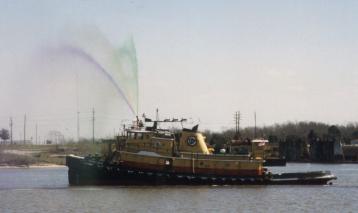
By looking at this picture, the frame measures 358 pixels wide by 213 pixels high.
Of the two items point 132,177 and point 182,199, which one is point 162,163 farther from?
point 182,199

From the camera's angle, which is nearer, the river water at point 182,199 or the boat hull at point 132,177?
the river water at point 182,199

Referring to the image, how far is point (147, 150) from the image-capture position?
222ft

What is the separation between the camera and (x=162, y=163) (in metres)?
67.2

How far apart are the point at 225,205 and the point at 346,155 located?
14421cm

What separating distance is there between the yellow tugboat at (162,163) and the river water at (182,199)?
1.04m

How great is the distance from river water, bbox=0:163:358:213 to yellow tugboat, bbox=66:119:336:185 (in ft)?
3.41

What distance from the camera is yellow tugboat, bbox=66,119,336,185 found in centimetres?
6688

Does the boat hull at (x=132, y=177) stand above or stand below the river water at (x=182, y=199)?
above

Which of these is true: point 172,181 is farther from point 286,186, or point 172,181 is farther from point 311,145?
point 311,145

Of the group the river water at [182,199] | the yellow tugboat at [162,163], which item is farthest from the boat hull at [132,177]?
the river water at [182,199]

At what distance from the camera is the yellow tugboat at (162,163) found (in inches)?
2633

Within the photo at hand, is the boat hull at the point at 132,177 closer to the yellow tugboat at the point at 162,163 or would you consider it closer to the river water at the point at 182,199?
the yellow tugboat at the point at 162,163

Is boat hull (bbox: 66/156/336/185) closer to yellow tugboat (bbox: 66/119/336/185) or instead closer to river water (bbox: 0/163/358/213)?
yellow tugboat (bbox: 66/119/336/185)

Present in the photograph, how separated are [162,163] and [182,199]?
1016 cm
